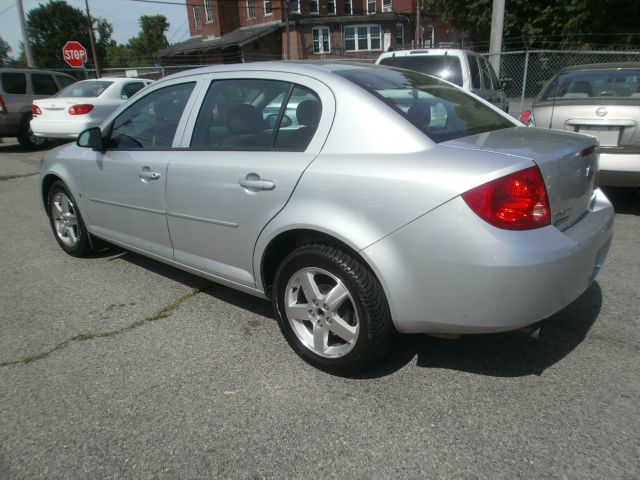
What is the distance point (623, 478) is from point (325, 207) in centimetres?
166

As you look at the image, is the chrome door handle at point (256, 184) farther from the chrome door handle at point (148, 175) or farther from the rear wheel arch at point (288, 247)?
the chrome door handle at point (148, 175)

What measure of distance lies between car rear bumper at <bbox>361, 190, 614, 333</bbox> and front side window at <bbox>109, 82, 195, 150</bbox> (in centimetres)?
182

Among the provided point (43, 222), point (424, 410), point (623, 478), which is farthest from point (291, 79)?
point (43, 222)

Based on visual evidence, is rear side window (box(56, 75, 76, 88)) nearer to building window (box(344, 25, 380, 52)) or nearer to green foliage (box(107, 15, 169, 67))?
building window (box(344, 25, 380, 52))

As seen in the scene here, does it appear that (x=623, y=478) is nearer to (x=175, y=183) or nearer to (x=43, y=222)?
(x=175, y=183)

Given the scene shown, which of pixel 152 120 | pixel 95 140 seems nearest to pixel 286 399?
pixel 152 120

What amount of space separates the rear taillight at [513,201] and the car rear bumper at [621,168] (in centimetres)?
323

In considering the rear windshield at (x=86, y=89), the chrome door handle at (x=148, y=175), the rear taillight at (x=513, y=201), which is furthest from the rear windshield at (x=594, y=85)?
the rear windshield at (x=86, y=89)

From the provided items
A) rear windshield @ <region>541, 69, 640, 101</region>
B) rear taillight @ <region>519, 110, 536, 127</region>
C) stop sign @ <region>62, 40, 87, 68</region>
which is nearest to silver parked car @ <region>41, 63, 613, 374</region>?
rear taillight @ <region>519, 110, 536, 127</region>

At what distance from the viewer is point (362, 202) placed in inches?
92.9

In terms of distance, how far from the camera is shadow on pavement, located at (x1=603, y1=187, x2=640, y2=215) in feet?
18.6

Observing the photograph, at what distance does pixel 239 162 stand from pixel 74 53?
22.4 metres

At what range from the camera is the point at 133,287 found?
13.1 ft

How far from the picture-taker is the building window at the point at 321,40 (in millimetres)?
36312
